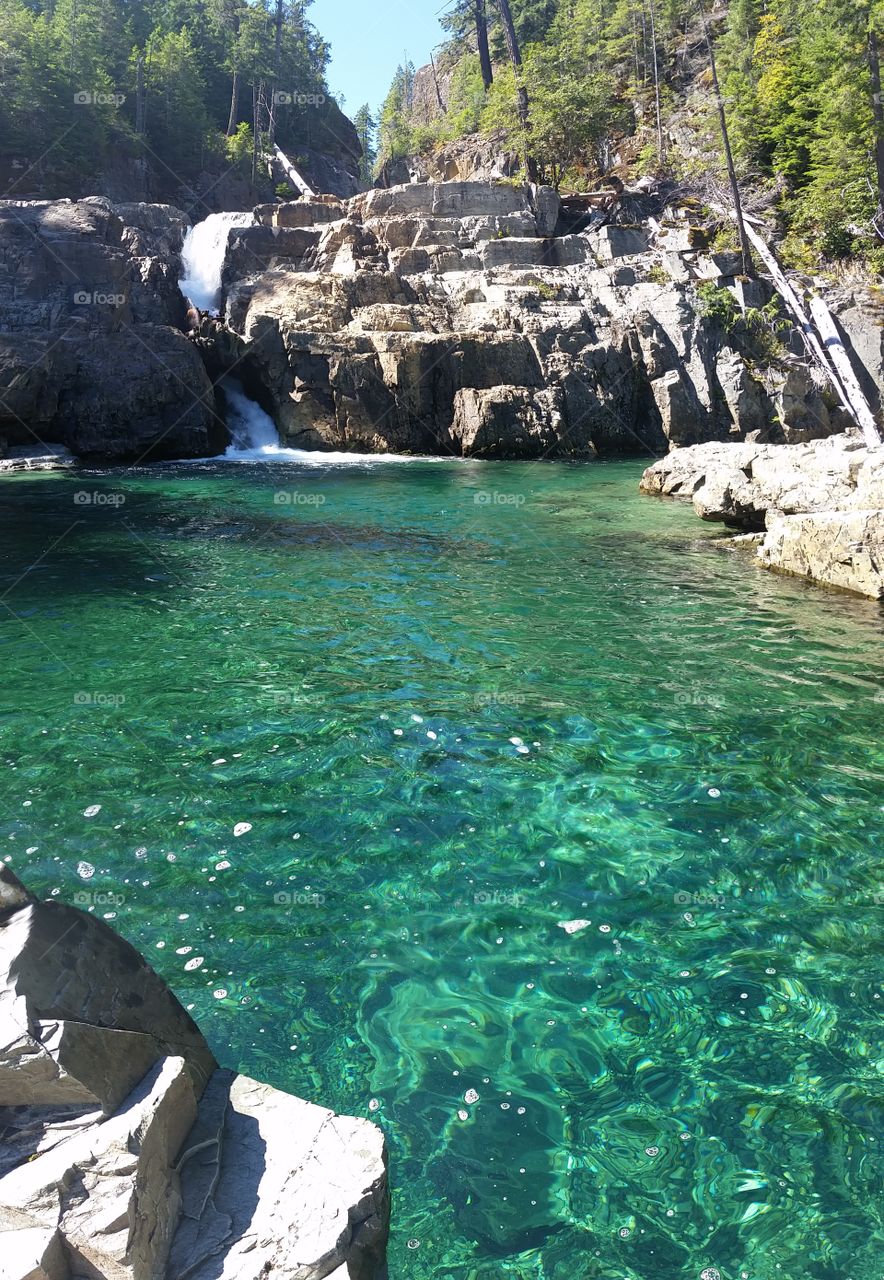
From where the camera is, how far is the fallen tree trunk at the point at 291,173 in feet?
175

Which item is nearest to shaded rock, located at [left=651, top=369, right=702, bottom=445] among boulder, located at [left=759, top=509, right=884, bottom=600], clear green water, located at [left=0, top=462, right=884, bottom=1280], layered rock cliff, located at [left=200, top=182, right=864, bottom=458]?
layered rock cliff, located at [left=200, top=182, right=864, bottom=458]

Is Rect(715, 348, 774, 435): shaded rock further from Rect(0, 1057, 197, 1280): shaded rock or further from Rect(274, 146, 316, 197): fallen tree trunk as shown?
Rect(274, 146, 316, 197): fallen tree trunk

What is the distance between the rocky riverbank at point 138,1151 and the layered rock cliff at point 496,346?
96.9ft

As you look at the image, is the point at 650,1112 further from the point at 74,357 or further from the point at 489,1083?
the point at 74,357

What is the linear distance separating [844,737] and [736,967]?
3481mm

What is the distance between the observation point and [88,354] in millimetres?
28016

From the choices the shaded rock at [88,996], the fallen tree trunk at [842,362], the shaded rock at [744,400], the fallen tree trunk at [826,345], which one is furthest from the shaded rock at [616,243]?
the shaded rock at [88,996]

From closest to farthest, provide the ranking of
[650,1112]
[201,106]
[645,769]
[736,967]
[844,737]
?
[650,1112], [736,967], [645,769], [844,737], [201,106]

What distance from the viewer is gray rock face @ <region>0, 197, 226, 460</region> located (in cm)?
2714

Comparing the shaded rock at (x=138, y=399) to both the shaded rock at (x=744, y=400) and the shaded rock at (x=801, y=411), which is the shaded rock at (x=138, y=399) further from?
the shaded rock at (x=801, y=411)

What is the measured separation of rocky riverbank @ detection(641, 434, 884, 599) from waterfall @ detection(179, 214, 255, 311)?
24.1 meters

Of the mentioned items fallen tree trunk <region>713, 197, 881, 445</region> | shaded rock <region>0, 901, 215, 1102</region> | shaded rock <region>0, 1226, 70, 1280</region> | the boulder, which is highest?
fallen tree trunk <region>713, 197, 881, 445</region>

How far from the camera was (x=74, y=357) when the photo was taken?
27.8m

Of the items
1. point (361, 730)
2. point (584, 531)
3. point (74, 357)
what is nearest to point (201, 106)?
point (74, 357)
